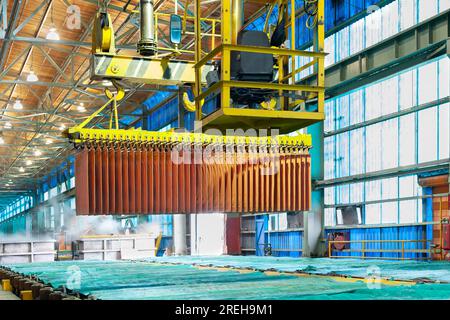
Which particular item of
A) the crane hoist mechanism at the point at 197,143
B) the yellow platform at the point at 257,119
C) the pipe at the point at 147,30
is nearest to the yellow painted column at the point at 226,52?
the yellow platform at the point at 257,119

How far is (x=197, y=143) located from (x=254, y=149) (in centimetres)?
86

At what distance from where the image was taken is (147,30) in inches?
296

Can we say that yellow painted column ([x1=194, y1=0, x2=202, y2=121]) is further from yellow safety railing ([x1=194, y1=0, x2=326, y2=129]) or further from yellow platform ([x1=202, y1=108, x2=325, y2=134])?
yellow platform ([x1=202, y1=108, x2=325, y2=134])

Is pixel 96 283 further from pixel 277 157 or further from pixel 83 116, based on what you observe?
pixel 83 116

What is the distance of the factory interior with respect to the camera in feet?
21.8

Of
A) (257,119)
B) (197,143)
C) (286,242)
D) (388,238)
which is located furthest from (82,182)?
(286,242)

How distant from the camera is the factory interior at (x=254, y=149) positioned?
6.64 metres

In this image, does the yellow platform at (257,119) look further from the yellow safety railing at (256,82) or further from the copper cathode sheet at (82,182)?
the copper cathode sheet at (82,182)

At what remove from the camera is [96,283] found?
6949 millimetres

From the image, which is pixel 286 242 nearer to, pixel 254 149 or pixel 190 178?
pixel 254 149

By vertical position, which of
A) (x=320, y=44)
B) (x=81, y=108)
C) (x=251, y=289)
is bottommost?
(x=251, y=289)

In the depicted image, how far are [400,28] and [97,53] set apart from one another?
974cm

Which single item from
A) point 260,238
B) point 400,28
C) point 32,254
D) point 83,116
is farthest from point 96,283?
point 83,116

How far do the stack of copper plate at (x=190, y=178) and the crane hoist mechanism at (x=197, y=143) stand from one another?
0.6 inches
